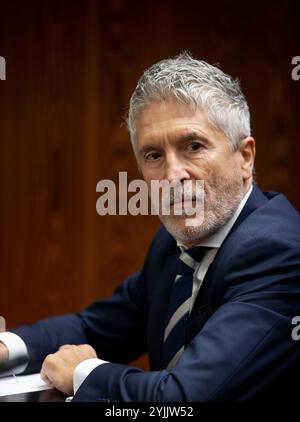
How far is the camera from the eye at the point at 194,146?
1.55 meters

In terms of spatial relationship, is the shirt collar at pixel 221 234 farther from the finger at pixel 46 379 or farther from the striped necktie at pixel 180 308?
the finger at pixel 46 379

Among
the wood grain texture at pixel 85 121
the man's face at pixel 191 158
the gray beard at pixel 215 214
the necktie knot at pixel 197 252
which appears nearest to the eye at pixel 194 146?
the man's face at pixel 191 158

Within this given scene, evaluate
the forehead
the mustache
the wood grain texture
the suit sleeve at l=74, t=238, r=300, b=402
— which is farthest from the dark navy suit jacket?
the wood grain texture

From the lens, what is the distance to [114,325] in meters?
1.93

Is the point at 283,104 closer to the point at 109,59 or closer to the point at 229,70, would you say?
the point at 229,70

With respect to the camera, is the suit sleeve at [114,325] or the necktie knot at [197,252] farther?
the suit sleeve at [114,325]

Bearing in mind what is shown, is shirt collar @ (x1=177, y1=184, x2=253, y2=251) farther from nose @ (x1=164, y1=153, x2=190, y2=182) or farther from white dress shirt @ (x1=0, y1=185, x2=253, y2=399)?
nose @ (x1=164, y1=153, x2=190, y2=182)

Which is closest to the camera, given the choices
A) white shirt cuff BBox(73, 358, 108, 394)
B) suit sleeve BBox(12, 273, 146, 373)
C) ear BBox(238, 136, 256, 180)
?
white shirt cuff BBox(73, 358, 108, 394)

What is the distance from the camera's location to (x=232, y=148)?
1.60 meters

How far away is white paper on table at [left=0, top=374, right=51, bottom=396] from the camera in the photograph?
58.4 inches

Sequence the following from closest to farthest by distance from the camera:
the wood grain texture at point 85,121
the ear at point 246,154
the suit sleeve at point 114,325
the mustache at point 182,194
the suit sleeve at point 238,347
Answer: the suit sleeve at point 238,347
the mustache at point 182,194
the ear at point 246,154
the suit sleeve at point 114,325
the wood grain texture at point 85,121

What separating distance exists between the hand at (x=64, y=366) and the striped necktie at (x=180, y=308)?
0.64 feet

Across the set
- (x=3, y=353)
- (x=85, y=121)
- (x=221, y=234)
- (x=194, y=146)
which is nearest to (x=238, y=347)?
(x=221, y=234)

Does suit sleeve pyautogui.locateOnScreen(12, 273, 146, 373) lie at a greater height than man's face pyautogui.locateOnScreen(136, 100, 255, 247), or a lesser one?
lesser
